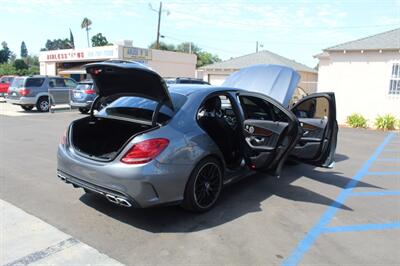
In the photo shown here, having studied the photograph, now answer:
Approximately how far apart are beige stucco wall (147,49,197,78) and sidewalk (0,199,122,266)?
27007mm

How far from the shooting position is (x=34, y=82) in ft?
57.8

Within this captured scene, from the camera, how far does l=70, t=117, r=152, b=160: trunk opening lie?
4.55 metres

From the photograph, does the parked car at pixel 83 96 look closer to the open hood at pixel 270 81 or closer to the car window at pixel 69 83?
the car window at pixel 69 83

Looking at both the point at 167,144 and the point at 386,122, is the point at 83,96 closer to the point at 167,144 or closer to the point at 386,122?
the point at 386,122

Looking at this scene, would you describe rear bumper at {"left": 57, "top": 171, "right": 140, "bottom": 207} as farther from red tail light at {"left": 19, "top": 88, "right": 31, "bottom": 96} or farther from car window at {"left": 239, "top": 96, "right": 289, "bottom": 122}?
red tail light at {"left": 19, "top": 88, "right": 31, "bottom": 96}

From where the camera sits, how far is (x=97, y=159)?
3916mm

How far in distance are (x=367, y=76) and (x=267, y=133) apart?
11.3 meters

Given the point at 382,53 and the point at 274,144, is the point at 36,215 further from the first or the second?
the point at 382,53

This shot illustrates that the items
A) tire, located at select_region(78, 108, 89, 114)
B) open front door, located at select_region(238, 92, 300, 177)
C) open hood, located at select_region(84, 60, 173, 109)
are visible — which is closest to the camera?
open hood, located at select_region(84, 60, 173, 109)

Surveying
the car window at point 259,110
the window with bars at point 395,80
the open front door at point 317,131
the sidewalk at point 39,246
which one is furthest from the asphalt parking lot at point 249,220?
the window with bars at point 395,80

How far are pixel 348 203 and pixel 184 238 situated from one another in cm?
268

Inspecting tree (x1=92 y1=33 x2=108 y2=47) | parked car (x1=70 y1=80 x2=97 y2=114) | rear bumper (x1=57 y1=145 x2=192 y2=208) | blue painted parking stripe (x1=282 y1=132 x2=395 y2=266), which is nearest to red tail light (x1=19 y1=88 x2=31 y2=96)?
parked car (x1=70 y1=80 x2=97 y2=114)

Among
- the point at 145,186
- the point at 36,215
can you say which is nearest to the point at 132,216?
the point at 145,186

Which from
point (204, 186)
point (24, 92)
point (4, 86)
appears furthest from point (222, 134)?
point (4, 86)
